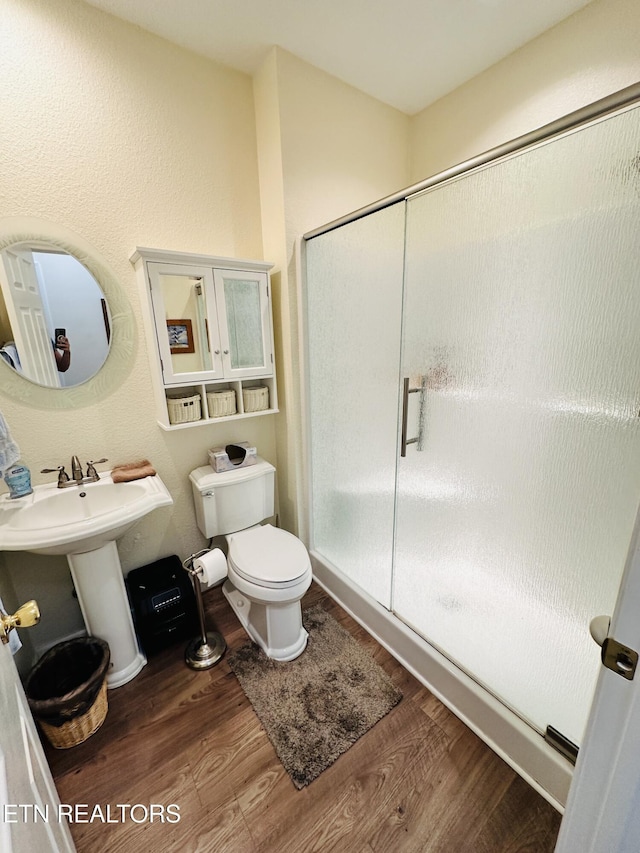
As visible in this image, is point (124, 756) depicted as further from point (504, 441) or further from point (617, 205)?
point (617, 205)

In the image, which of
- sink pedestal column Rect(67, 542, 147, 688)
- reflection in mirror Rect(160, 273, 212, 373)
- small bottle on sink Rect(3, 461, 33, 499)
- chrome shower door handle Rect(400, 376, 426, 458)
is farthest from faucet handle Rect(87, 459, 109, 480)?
chrome shower door handle Rect(400, 376, 426, 458)

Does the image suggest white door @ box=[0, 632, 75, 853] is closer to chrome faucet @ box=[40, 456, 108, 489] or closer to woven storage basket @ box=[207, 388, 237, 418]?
chrome faucet @ box=[40, 456, 108, 489]

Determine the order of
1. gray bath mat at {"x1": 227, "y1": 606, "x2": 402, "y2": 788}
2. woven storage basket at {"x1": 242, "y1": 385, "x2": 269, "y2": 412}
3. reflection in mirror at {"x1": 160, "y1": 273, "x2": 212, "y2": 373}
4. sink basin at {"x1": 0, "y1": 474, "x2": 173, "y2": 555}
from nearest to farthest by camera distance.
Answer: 1. sink basin at {"x1": 0, "y1": 474, "x2": 173, "y2": 555}
2. gray bath mat at {"x1": 227, "y1": 606, "x2": 402, "y2": 788}
3. reflection in mirror at {"x1": 160, "y1": 273, "x2": 212, "y2": 373}
4. woven storage basket at {"x1": 242, "y1": 385, "x2": 269, "y2": 412}

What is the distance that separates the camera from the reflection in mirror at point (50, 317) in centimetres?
132

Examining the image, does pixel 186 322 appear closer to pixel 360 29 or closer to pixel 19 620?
pixel 19 620

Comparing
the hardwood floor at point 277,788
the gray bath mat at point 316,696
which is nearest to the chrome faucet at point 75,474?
the hardwood floor at point 277,788

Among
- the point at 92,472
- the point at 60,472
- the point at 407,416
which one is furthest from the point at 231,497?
the point at 407,416

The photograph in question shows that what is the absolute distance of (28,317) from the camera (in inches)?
53.3

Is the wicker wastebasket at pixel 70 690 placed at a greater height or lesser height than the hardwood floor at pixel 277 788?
greater

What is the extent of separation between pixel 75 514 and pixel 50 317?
0.78 meters

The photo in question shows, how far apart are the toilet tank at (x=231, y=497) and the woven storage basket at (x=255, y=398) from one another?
0.30 m

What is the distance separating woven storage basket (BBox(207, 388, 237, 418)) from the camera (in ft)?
5.62

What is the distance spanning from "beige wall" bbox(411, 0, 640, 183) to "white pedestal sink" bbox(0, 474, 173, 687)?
7.20 ft

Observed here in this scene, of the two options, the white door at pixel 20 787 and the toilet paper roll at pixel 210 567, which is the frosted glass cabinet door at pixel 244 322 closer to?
the toilet paper roll at pixel 210 567
